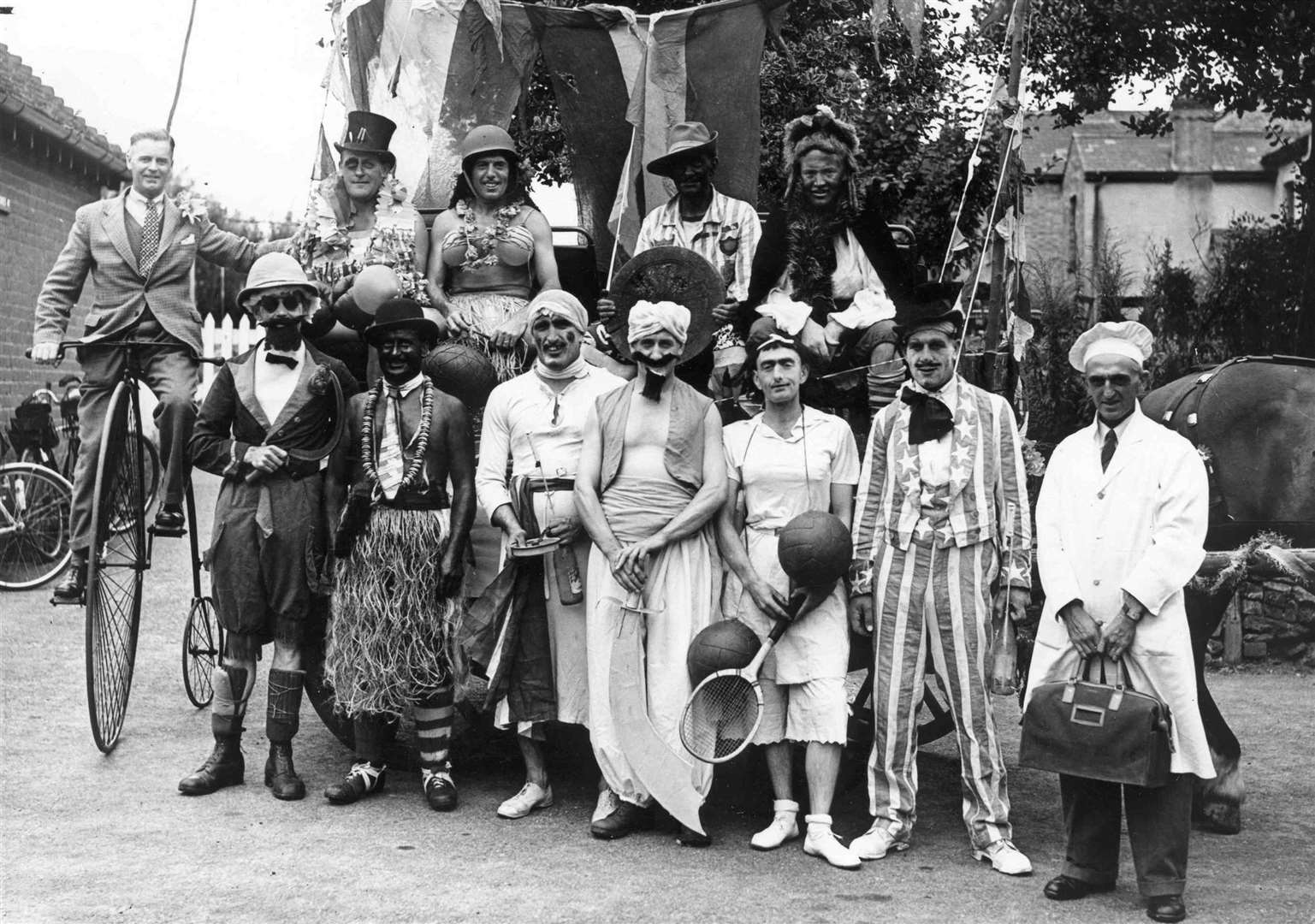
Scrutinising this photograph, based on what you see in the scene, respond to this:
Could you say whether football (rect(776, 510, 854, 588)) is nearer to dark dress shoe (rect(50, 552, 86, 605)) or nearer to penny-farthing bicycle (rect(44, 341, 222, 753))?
penny-farthing bicycle (rect(44, 341, 222, 753))

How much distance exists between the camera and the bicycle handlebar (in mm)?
6543

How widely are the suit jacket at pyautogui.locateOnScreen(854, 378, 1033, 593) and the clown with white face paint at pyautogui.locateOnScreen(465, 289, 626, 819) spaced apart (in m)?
1.16

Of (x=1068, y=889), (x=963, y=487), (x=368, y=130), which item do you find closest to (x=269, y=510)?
(x=368, y=130)

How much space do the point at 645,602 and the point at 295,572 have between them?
60.7 inches

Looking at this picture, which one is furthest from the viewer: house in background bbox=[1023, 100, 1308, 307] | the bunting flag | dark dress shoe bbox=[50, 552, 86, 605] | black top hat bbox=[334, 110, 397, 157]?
house in background bbox=[1023, 100, 1308, 307]

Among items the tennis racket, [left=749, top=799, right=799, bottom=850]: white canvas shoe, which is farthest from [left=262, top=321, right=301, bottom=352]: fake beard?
[left=749, top=799, right=799, bottom=850]: white canvas shoe

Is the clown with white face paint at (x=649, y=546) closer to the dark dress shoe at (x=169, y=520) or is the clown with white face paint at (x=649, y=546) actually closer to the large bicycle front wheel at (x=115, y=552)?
the dark dress shoe at (x=169, y=520)

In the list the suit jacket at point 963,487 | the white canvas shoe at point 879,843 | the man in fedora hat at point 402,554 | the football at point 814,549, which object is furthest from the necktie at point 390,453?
the white canvas shoe at point 879,843

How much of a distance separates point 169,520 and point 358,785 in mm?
1560

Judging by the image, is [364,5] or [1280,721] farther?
[364,5]

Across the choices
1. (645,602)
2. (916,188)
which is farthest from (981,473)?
(916,188)

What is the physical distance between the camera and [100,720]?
21.7ft

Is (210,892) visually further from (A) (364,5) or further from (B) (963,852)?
(A) (364,5)

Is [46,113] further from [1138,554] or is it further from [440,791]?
[1138,554]
